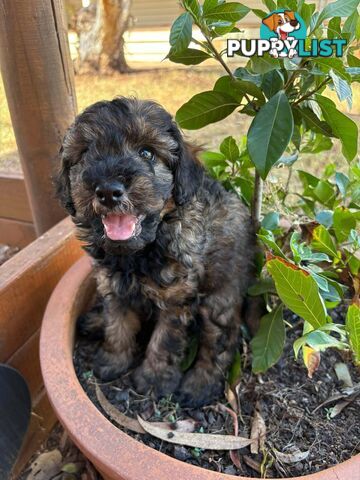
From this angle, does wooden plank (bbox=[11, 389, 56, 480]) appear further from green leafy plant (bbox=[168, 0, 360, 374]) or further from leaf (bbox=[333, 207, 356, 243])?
leaf (bbox=[333, 207, 356, 243])

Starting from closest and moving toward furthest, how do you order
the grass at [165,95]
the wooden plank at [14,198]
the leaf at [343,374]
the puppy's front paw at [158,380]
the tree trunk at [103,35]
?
the leaf at [343,374] < the puppy's front paw at [158,380] < the wooden plank at [14,198] < the grass at [165,95] < the tree trunk at [103,35]

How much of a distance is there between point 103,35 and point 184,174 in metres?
7.24

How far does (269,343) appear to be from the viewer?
4.67ft

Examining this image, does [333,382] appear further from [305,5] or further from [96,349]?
[305,5]

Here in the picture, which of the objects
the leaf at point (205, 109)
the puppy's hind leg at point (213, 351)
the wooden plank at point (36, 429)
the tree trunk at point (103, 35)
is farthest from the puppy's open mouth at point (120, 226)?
the tree trunk at point (103, 35)

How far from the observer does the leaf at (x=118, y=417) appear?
150 centimetres

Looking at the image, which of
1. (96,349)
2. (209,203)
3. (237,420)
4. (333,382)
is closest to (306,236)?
(209,203)

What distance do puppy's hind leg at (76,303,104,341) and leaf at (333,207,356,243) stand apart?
0.99 meters

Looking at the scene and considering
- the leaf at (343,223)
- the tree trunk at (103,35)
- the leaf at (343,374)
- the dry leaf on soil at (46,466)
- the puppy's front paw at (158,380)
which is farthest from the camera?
the tree trunk at (103,35)

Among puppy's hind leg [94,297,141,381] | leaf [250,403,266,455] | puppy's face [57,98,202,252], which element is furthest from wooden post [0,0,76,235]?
leaf [250,403,266,455]

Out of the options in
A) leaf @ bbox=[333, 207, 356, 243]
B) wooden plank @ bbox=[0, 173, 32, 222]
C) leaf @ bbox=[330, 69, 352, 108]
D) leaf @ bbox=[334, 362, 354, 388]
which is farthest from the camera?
wooden plank @ bbox=[0, 173, 32, 222]

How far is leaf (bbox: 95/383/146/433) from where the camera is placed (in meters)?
1.50

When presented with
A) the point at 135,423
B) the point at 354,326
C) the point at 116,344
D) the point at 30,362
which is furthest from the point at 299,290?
the point at 30,362

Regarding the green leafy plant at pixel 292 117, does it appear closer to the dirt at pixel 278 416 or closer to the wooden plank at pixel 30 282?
the dirt at pixel 278 416
